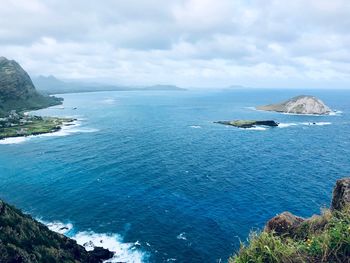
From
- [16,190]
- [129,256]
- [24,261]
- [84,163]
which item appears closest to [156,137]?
[84,163]

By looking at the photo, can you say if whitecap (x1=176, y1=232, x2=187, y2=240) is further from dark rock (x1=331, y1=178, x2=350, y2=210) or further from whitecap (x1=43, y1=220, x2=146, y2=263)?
dark rock (x1=331, y1=178, x2=350, y2=210)

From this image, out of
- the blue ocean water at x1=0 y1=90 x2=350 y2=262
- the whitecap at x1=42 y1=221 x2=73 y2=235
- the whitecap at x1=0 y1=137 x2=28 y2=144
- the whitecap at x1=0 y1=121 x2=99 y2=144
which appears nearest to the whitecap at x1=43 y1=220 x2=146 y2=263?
the whitecap at x1=42 y1=221 x2=73 y2=235

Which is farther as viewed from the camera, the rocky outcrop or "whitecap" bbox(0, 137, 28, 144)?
"whitecap" bbox(0, 137, 28, 144)

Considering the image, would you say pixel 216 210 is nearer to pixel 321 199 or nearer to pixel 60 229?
pixel 321 199

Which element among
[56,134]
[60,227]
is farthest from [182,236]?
[56,134]

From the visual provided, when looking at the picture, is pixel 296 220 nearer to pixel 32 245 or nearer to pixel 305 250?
pixel 305 250

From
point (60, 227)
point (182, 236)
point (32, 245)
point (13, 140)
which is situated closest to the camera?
point (32, 245)

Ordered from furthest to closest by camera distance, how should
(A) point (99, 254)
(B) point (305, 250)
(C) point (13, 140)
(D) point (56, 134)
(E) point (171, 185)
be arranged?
1. (D) point (56, 134)
2. (C) point (13, 140)
3. (E) point (171, 185)
4. (A) point (99, 254)
5. (B) point (305, 250)
